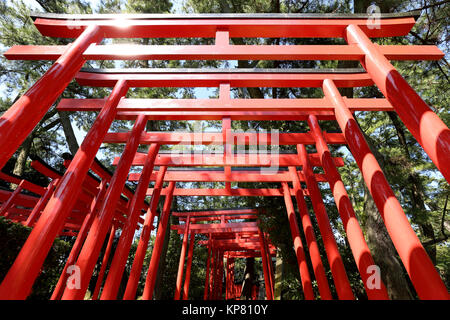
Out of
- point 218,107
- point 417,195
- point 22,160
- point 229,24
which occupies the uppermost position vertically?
point 22,160

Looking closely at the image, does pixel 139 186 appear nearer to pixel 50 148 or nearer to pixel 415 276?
pixel 415 276

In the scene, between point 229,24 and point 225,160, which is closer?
point 229,24

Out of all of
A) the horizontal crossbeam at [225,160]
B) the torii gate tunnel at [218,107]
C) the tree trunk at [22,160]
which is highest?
the tree trunk at [22,160]

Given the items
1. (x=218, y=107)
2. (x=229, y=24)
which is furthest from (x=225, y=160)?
(x=229, y=24)

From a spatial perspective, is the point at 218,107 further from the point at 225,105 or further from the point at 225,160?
the point at 225,160

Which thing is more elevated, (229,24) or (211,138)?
(229,24)

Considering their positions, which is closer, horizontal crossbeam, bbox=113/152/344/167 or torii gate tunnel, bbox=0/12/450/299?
torii gate tunnel, bbox=0/12/450/299

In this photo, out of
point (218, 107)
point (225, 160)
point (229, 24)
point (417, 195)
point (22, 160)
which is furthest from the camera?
point (22, 160)

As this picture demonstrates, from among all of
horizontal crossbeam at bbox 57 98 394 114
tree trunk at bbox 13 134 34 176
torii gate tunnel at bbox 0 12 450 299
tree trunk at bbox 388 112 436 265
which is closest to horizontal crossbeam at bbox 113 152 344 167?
torii gate tunnel at bbox 0 12 450 299

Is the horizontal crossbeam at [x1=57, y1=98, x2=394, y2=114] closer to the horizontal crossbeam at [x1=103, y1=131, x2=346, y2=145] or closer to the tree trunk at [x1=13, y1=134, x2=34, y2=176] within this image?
the horizontal crossbeam at [x1=103, y1=131, x2=346, y2=145]

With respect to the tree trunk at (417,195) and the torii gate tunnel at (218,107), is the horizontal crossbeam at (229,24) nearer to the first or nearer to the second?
the torii gate tunnel at (218,107)

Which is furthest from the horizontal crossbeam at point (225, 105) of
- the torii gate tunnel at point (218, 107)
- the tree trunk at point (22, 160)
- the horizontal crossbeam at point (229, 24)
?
the tree trunk at point (22, 160)

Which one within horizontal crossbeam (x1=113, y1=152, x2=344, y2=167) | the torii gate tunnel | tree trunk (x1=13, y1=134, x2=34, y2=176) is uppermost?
tree trunk (x1=13, y1=134, x2=34, y2=176)

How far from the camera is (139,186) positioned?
4574 millimetres
